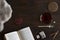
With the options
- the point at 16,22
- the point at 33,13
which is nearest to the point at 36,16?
the point at 33,13

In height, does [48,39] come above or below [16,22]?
below

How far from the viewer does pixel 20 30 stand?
171 centimetres

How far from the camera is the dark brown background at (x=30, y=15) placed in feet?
5.63

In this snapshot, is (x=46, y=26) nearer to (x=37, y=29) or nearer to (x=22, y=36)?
(x=37, y=29)

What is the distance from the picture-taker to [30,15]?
1747 millimetres

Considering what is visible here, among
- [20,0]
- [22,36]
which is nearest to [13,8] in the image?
[20,0]

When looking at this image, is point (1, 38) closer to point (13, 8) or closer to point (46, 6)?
point (13, 8)

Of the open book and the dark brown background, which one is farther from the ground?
the dark brown background

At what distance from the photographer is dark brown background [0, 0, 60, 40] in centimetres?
171

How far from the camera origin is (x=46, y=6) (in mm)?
1769

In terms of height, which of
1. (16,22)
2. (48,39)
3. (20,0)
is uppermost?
(20,0)

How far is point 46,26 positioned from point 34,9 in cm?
13

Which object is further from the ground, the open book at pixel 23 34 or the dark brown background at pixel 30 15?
the dark brown background at pixel 30 15

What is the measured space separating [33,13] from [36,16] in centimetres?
3
